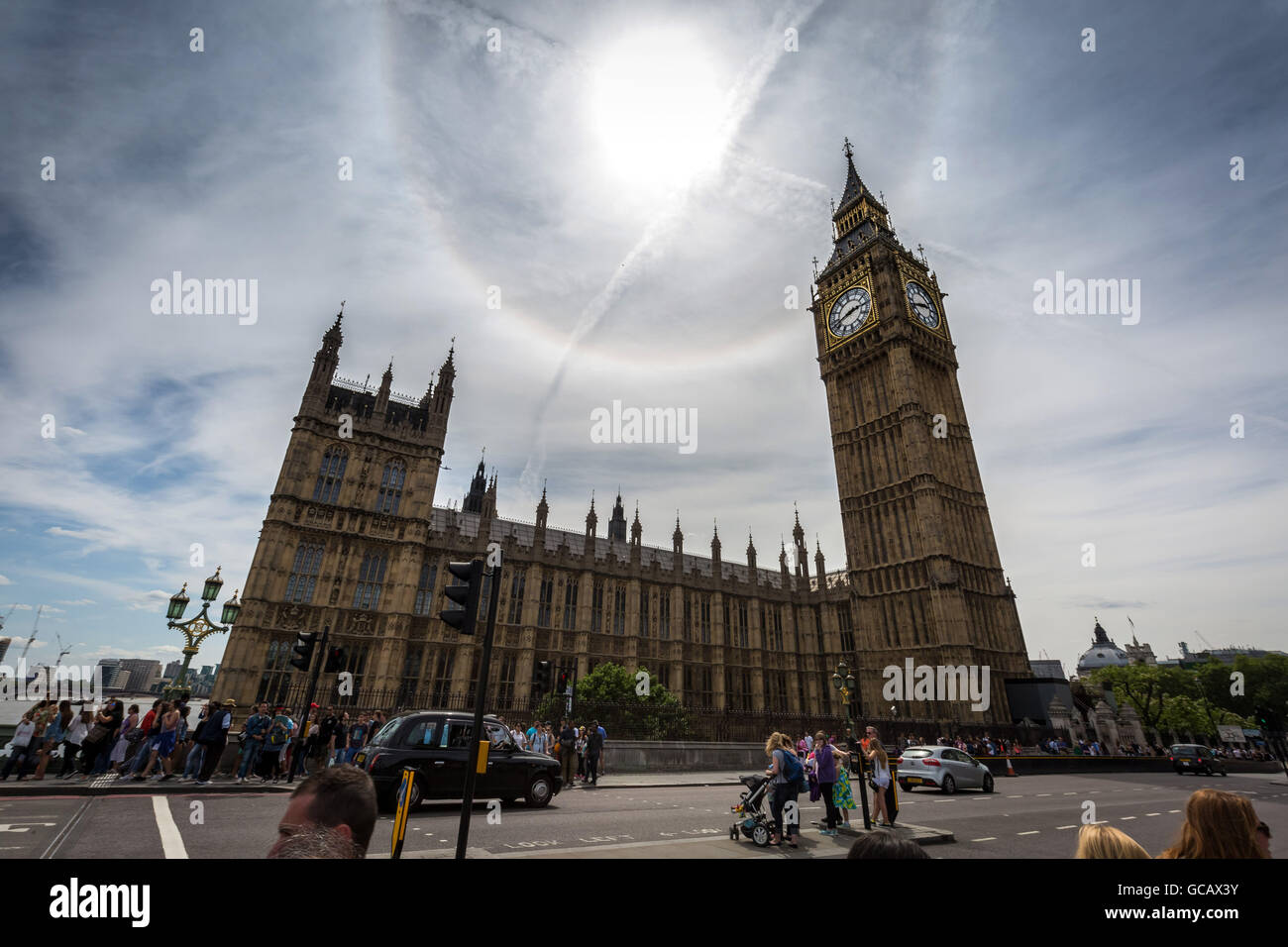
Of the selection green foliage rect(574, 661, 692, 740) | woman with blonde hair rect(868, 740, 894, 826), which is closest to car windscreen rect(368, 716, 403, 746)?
woman with blonde hair rect(868, 740, 894, 826)

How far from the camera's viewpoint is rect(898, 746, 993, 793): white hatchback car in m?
17.5

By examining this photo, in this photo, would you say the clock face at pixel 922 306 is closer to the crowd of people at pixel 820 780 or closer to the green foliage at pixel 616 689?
the green foliage at pixel 616 689

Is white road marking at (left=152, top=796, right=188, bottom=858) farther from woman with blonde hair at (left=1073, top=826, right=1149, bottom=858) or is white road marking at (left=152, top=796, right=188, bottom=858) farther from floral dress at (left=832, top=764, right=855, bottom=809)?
floral dress at (left=832, top=764, right=855, bottom=809)

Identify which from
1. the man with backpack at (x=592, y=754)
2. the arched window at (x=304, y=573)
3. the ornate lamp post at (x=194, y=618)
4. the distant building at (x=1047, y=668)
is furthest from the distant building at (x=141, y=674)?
the distant building at (x=1047, y=668)

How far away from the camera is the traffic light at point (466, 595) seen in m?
7.29

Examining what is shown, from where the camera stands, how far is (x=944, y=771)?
683 inches

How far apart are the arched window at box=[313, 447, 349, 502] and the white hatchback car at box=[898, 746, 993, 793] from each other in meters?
32.9

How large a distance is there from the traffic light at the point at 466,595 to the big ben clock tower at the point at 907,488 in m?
38.5
